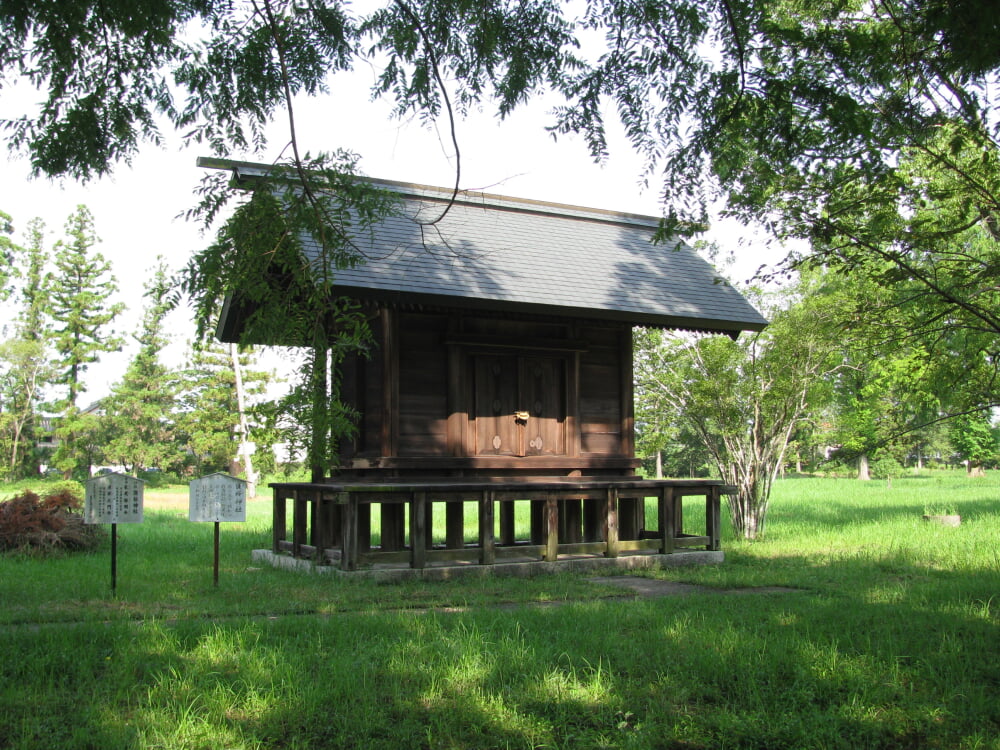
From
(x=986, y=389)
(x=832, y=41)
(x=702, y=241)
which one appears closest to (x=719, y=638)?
(x=832, y=41)

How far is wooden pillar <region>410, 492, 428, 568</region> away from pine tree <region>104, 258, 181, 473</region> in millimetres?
43431

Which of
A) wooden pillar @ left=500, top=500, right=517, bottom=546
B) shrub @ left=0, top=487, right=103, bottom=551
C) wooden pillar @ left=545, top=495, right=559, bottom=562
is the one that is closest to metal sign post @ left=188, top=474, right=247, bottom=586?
wooden pillar @ left=545, top=495, right=559, bottom=562

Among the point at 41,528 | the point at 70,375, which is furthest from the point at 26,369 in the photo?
the point at 41,528

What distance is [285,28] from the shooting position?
22.7 feet

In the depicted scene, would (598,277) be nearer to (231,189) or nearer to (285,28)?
(285,28)

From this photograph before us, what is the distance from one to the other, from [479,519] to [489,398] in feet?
6.06

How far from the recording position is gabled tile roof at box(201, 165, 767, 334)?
39.7 ft

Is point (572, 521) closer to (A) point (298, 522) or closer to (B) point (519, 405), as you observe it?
(B) point (519, 405)

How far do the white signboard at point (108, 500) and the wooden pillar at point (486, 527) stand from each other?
176 inches

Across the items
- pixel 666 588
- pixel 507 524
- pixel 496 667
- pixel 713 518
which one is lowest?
pixel 666 588

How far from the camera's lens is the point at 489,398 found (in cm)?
1324

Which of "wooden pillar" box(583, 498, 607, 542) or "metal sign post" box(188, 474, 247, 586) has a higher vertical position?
"metal sign post" box(188, 474, 247, 586)

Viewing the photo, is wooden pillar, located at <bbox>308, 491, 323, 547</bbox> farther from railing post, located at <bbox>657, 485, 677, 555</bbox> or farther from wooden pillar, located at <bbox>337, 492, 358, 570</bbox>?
railing post, located at <bbox>657, 485, 677, 555</bbox>

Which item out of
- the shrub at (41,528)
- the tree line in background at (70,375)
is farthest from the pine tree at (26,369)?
the shrub at (41,528)
